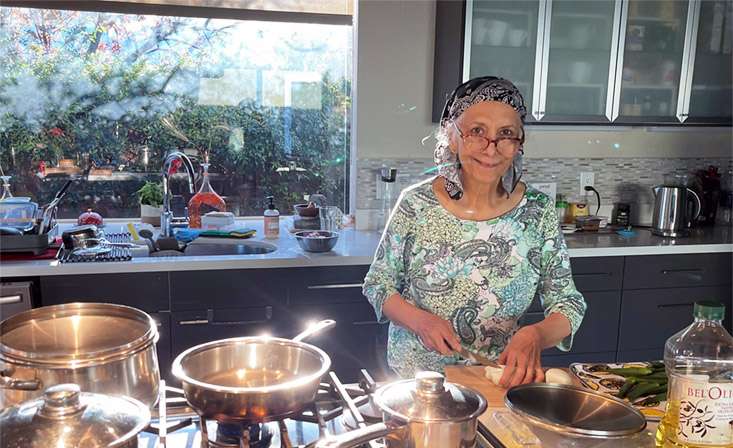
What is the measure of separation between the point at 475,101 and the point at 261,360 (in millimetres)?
919

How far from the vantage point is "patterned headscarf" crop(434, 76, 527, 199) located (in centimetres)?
165

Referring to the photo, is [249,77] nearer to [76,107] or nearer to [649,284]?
[76,107]

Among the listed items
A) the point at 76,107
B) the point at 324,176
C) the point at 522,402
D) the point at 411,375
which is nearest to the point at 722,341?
the point at 522,402

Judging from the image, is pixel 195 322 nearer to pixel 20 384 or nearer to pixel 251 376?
pixel 251 376

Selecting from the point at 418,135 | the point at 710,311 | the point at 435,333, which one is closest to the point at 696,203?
the point at 418,135

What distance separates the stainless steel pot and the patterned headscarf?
863 millimetres

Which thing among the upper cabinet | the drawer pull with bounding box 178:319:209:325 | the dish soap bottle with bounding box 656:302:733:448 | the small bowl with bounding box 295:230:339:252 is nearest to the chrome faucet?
the drawer pull with bounding box 178:319:209:325

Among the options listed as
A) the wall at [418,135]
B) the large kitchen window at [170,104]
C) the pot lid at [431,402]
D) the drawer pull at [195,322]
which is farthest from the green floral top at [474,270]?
the large kitchen window at [170,104]

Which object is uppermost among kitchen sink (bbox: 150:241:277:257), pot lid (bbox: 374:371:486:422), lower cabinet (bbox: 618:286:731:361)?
pot lid (bbox: 374:371:486:422)

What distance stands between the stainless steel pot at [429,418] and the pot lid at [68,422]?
29 centimetres

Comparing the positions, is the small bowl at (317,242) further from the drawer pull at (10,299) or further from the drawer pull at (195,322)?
the drawer pull at (10,299)

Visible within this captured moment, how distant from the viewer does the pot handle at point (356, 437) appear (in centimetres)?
78

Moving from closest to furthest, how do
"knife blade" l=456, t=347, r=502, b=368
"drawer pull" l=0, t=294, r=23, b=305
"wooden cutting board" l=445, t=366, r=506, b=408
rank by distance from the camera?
"wooden cutting board" l=445, t=366, r=506, b=408 → "knife blade" l=456, t=347, r=502, b=368 → "drawer pull" l=0, t=294, r=23, b=305

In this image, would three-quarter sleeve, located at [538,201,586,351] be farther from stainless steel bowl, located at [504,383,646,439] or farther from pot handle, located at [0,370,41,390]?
pot handle, located at [0,370,41,390]
